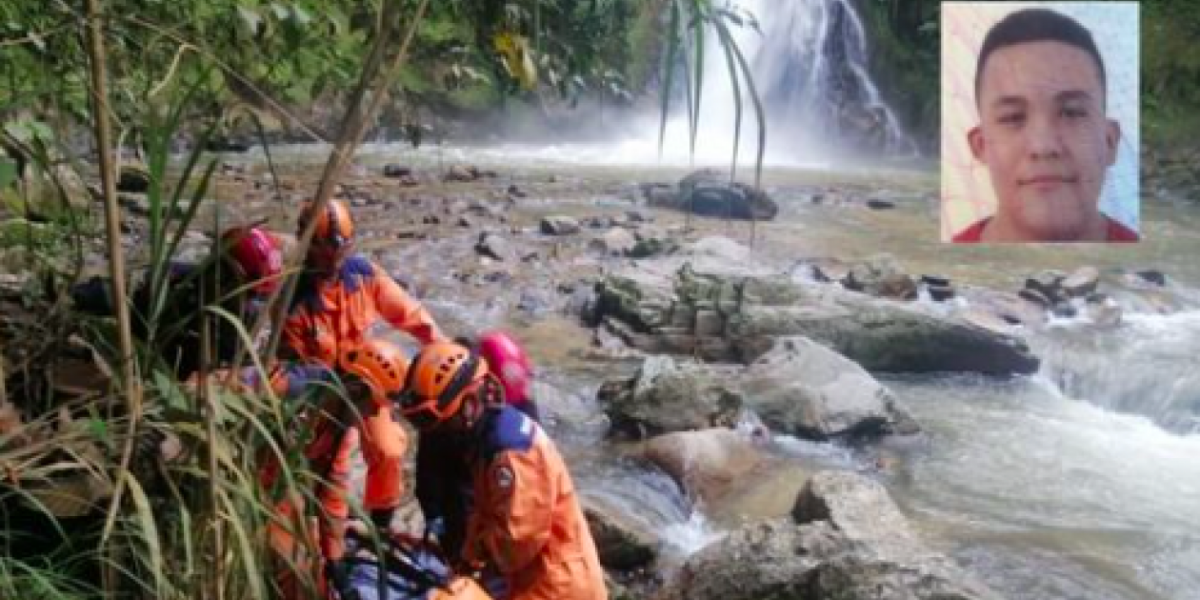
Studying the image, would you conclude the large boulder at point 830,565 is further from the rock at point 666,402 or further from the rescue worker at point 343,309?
the rock at point 666,402

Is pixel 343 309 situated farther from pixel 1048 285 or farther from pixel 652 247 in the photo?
pixel 1048 285

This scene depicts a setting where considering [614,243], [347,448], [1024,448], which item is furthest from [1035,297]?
[347,448]

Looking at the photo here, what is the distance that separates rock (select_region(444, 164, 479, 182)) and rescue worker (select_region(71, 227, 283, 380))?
11.9 metres

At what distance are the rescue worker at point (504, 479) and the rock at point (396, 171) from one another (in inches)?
499

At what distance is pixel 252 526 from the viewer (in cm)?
183

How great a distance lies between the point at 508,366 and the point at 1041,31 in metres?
1.58

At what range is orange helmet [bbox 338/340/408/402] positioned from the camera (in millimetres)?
2936

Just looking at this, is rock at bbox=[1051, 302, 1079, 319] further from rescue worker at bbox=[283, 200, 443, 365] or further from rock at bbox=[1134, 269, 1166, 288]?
rescue worker at bbox=[283, 200, 443, 365]

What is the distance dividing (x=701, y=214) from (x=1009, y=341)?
19.5 feet

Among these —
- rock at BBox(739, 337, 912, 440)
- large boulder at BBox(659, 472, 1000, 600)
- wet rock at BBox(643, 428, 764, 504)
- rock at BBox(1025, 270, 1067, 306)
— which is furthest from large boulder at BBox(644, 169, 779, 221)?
large boulder at BBox(659, 472, 1000, 600)

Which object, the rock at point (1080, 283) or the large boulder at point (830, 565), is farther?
the rock at point (1080, 283)

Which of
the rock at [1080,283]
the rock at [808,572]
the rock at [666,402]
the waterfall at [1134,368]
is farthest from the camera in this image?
the rock at [1080,283]

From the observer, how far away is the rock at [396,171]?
15102 mm

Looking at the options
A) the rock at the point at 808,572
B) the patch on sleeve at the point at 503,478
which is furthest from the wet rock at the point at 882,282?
the patch on sleeve at the point at 503,478
